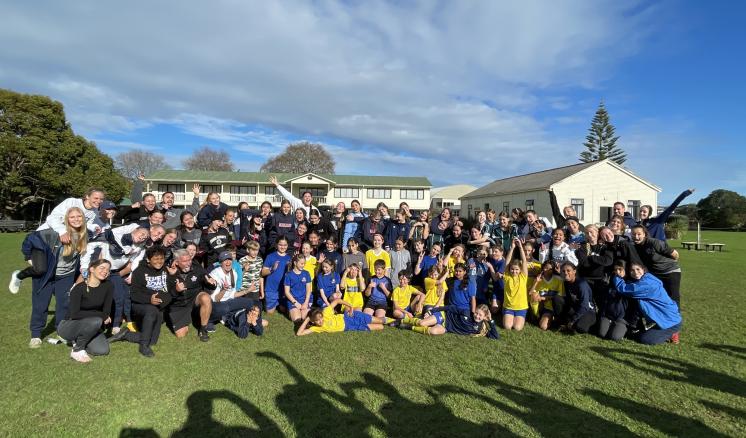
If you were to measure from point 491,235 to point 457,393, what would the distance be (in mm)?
4713

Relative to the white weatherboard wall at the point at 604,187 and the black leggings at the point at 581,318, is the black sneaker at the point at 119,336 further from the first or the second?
the white weatherboard wall at the point at 604,187

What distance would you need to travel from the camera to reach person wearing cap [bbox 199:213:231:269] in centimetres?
681

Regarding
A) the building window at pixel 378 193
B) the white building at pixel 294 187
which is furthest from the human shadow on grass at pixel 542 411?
the building window at pixel 378 193

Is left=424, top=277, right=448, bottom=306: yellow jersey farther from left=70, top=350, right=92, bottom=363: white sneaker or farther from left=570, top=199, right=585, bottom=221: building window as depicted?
left=570, top=199, right=585, bottom=221: building window

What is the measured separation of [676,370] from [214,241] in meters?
6.91

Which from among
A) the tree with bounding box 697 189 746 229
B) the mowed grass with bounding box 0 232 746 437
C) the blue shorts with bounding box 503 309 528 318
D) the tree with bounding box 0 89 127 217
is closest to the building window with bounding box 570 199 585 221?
the mowed grass with bounding box 0 232 746 437

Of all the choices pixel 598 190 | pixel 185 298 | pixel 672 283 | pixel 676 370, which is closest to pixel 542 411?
pixel 676 370

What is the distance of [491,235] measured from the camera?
8.02m

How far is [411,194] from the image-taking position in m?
43.3

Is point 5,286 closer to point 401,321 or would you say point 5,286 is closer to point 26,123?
point 401,321

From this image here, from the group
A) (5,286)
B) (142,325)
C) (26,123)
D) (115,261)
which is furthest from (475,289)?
(26,123)

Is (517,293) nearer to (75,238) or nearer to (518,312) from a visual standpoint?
(518,312)

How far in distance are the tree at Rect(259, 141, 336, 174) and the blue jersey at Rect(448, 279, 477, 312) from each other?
161 ft

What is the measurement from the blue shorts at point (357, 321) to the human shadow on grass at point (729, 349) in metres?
4.69
